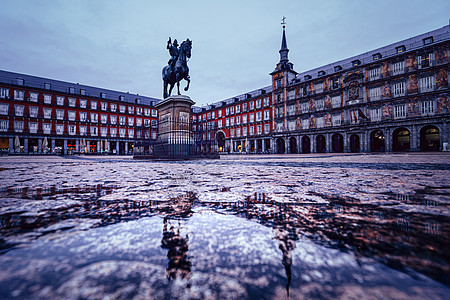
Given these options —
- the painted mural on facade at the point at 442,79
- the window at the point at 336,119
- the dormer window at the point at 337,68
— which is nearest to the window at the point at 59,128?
the window at the point at 336,119

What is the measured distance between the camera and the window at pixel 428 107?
17.4 metres

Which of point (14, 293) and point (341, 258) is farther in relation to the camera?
point (341, 258)

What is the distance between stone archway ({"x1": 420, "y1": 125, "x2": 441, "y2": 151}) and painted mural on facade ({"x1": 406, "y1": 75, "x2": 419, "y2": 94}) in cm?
354

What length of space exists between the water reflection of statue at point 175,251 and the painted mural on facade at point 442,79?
25.4m

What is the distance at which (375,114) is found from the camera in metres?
20.5

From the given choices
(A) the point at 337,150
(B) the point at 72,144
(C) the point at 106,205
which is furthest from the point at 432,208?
(B) the point at 72,144

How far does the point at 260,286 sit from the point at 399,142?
96.2 feet

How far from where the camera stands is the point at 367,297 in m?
0.32

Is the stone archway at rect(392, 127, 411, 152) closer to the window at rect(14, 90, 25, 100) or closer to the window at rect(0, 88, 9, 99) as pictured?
the window at rect(14, 90, 25, 100)

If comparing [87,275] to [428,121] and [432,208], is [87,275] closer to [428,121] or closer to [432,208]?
[432,208]

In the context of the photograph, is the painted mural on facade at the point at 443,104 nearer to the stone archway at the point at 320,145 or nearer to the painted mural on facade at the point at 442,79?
the painted mural on facade at the point at 442,79

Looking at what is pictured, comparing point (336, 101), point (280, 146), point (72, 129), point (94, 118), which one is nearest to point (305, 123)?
point (336, 101)

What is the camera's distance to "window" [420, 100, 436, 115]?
57.0 feet

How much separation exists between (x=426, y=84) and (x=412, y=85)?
923 millimetres
